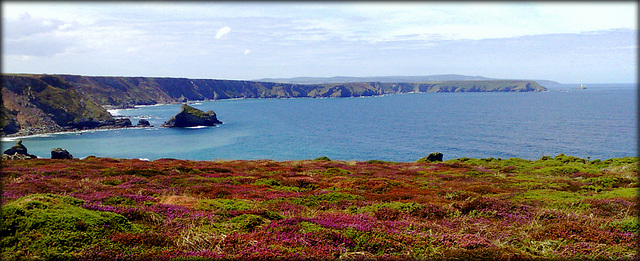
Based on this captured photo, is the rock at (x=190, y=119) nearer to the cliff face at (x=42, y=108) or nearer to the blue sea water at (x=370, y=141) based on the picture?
the blue sea water at (x=370, y=141)

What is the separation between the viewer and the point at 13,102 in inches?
6422

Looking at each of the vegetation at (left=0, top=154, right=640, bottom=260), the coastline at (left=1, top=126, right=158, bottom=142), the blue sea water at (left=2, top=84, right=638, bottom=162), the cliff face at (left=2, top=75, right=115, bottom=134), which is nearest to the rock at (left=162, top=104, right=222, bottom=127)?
the blue sea water at (left=2, top=84, right=638, bottom=162)

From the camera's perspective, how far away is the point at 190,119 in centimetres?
16912

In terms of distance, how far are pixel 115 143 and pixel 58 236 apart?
135 meters

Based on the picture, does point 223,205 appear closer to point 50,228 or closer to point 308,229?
point 308,229

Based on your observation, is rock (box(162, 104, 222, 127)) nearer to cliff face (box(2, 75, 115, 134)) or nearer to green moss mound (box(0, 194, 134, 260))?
cliff face (box(2, 75, 115, 134))

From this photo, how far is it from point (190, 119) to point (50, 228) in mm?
171143

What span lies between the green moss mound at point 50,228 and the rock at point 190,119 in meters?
167

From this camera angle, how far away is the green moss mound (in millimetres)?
7627

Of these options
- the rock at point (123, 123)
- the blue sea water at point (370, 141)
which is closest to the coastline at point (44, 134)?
the rock at point (123, 123)

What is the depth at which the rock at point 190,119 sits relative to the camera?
16725 centimetres

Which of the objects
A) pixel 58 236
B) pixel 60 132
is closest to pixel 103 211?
pixel 58 236

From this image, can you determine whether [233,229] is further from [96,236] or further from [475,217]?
[475,217]

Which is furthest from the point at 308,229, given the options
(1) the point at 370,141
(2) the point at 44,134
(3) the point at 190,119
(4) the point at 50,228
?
(2) the point at 44,134
